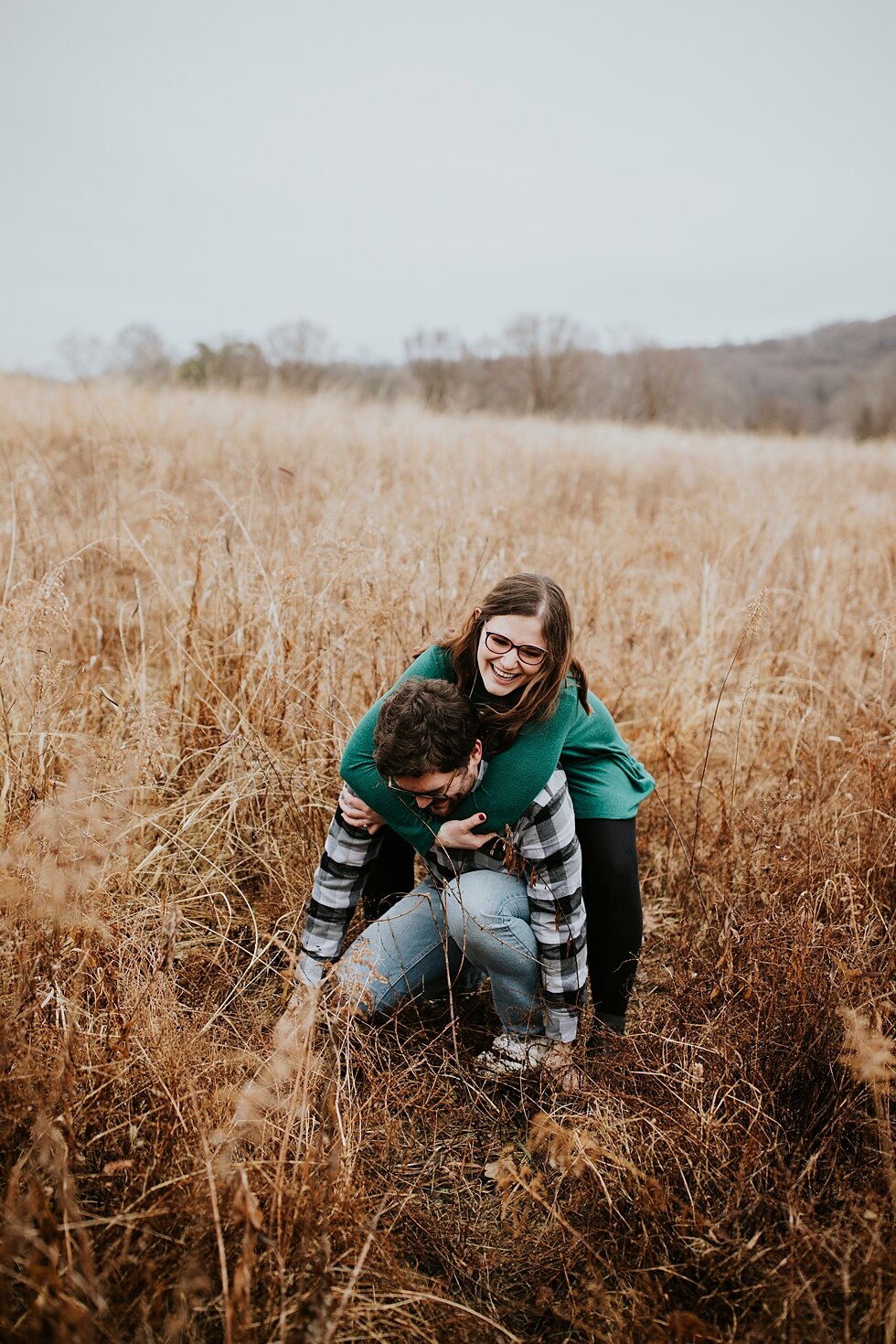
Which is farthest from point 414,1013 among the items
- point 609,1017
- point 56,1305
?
point 56,1305

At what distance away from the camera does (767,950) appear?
1.83m

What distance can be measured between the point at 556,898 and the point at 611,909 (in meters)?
0.25

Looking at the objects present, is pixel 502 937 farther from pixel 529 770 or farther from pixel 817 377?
pixel 817 377

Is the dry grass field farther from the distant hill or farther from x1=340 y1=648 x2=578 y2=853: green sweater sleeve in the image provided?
the distant hill

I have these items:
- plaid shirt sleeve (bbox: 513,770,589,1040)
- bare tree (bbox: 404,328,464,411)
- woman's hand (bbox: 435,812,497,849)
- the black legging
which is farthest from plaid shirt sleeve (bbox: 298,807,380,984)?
bare tree (bbox: 404,328,464,411)

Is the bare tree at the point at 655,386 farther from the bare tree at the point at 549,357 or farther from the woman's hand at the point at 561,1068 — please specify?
the woman's hand at the point at 561,1068

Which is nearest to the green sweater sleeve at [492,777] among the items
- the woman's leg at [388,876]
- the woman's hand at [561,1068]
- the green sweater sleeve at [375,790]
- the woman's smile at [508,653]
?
the green sweater sleeve at [375,790]

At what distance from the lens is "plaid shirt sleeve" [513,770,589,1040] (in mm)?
1782

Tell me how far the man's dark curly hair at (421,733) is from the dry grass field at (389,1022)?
0.46 m

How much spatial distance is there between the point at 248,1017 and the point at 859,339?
206 feet

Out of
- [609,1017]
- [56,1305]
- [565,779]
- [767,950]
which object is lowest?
[609,1017]

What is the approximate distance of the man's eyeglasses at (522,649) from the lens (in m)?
1.78

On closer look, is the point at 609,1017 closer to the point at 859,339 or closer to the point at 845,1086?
the point at 845,1086

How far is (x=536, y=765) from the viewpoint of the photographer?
5.71 feet
